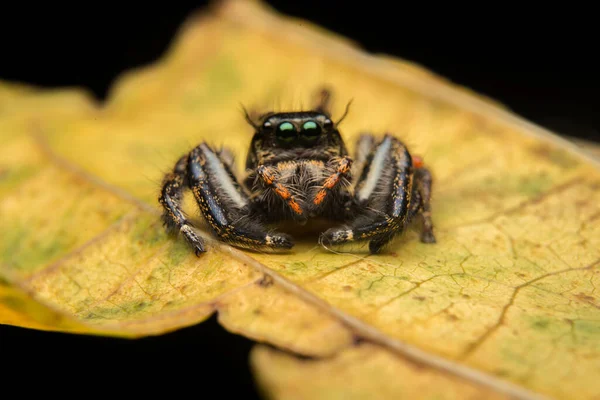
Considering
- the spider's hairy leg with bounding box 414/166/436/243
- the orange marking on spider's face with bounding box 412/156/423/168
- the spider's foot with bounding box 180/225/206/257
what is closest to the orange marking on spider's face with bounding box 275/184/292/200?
the spider's foot with bounding box 180/225/206/257

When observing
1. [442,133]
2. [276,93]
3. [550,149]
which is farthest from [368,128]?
[550,149]

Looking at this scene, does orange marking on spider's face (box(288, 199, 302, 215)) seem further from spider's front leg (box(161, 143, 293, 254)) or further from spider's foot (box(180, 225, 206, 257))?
spider's foot (box(180, 225, 206, 257))

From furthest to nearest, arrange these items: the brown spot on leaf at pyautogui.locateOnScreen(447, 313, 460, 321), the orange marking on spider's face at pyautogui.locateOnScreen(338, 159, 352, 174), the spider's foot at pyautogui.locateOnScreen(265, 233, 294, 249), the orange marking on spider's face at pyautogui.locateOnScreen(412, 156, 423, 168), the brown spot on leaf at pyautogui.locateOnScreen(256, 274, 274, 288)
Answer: the orange marking on spider's face at pyautogui.locateOnScreen(412, 156, 423, 168) → the orange marking on spider's face at pyautogui.locateOnScreen(338, 159, 352, 174) → the spider's foot at pyautogui.locateOnScreen(265, 233, 294, 249) → the brown spot on leaf at pyautogui.locateOnScreen(256, 274, 274, 288) → the brown spot on leaf at pyautogui.locateOnScreen(447, 313, 460, 321)

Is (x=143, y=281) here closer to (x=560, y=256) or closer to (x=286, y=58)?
(x=560, y=256)

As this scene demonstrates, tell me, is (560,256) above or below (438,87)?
below

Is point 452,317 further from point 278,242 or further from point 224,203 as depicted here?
point 224,203

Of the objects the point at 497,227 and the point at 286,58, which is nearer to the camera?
the point at 497,227

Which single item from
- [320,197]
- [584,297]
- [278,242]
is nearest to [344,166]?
[320,197]
